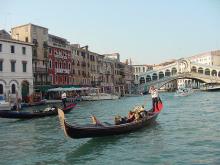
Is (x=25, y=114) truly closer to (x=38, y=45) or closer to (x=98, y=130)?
(x=98, y=130)

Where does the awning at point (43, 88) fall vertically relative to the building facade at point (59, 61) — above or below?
below

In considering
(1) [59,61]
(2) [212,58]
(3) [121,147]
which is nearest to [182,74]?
(2) [212,58]

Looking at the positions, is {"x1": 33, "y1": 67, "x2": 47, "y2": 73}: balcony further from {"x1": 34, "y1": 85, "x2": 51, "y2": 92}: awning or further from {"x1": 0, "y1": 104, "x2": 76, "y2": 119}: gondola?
{"x1": 0, "y1": 104, "x2": 76, "y2": 119}: gondola

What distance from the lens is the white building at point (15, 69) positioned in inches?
1161

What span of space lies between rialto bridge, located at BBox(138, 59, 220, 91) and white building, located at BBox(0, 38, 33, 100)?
33.4 m

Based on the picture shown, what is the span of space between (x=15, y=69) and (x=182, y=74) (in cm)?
3689

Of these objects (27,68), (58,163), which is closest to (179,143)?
(58,163)

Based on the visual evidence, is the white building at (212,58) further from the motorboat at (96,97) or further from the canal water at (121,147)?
the canal water at (121,147)

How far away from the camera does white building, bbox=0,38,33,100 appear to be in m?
29.5

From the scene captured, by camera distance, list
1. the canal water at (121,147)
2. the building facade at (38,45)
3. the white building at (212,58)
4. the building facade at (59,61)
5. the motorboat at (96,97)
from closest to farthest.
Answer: the canal water at (121,147) < the building facade at (38,45) < the building facade at (59,61) < the motorboat at (96,97) < the white building at (212,58)

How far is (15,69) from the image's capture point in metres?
30.8

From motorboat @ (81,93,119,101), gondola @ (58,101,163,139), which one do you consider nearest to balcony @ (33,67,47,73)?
motorboat @ (81,93,119,101)

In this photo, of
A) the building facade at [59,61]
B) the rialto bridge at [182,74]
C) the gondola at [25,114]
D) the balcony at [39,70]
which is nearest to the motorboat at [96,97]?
the building facade at [59,61]

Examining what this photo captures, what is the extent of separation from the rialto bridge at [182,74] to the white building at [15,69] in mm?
33436
